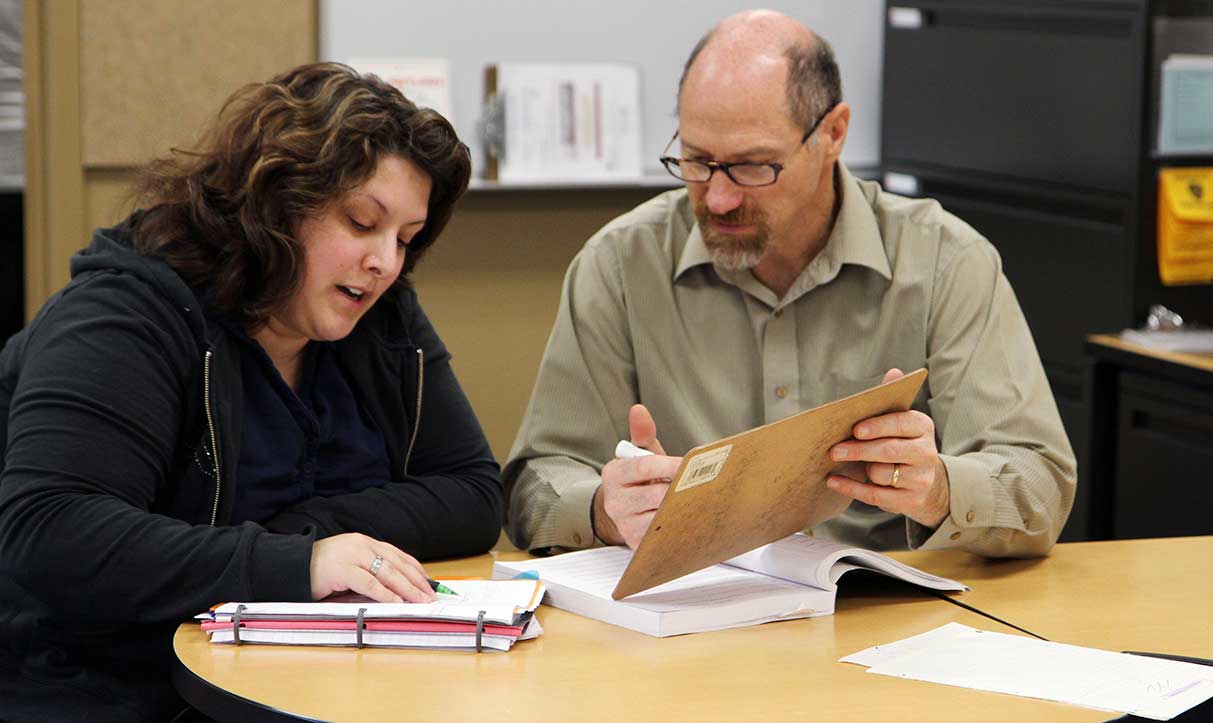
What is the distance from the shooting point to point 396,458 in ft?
6.77

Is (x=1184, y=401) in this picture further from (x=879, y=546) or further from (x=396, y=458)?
(x=396, y=458)

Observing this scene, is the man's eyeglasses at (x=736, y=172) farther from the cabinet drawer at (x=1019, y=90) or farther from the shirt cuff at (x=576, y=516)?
the cabinet drawer at (x=1019, y=90)

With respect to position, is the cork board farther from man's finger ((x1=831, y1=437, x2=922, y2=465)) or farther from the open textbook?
man's finger ((x1=831, y1=437, x2=922, y2=465))

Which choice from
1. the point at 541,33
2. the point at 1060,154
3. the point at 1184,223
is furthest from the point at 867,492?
the point at 541,33

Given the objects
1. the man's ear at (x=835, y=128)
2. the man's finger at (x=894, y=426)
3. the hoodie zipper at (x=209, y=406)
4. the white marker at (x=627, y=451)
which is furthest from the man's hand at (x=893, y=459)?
the hoodie zipper at (x=209, y=406)

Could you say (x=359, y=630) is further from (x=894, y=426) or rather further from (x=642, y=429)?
(x=894, y=426)

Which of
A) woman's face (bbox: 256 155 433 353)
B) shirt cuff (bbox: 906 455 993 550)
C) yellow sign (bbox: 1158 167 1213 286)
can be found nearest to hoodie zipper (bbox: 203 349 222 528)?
woman's face (bbox: 256 155 433 353)

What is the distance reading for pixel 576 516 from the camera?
2.00 meters

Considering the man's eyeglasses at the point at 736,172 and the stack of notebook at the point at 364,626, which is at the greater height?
the man's eyeglasses at the point at 736,172

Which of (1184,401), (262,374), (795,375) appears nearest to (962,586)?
(795,375)

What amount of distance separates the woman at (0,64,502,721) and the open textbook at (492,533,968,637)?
0.18 m

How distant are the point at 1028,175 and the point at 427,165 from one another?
216cm

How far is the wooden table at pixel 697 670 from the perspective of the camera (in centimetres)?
141

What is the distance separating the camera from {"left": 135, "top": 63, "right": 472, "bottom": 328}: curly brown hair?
184 centimetres
